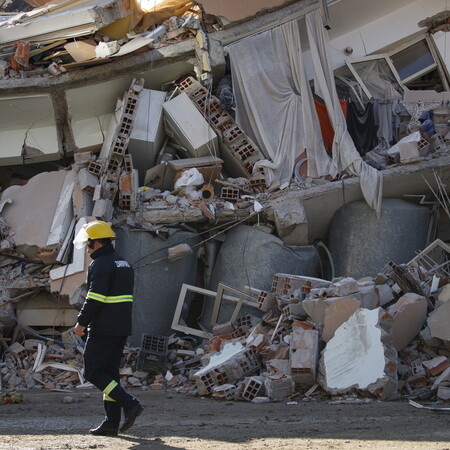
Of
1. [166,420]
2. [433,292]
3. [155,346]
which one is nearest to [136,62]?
[155,346]

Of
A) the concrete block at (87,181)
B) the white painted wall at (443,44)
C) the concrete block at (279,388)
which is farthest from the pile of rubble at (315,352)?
the white painted wall at (443,44)

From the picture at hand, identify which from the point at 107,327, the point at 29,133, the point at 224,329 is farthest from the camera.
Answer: the point at 29,133

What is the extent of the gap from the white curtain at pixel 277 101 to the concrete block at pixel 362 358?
515cm

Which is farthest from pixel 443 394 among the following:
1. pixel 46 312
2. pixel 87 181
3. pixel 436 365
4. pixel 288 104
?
pixel 288 104

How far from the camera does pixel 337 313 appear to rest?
34.6 feet

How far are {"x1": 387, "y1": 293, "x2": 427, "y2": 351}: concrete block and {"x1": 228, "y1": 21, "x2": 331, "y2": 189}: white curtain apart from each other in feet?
15.0

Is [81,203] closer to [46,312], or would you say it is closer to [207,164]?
[46,312]

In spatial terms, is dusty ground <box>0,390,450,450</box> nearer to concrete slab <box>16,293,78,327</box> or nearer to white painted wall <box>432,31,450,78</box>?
concrete slab <box>16,293,78,327</box>

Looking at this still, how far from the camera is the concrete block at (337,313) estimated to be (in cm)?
1052

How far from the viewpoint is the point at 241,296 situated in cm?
1373

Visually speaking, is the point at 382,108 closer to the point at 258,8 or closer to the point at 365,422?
the point at 258,8

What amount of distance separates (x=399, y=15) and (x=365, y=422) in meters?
11.3

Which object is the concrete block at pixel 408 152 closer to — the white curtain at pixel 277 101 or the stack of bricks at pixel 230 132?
the white curtain at pixel 277 101

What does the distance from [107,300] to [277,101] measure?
890cm
